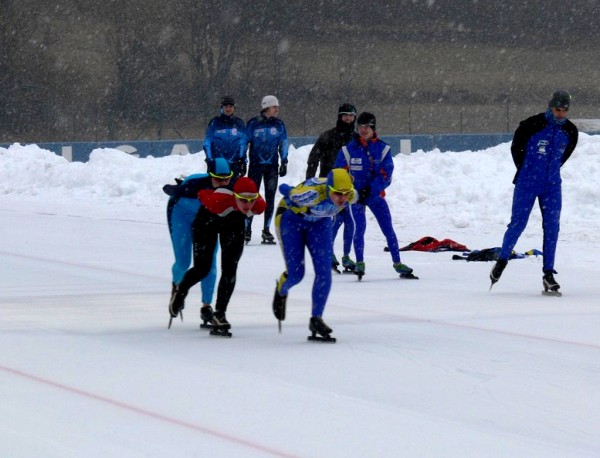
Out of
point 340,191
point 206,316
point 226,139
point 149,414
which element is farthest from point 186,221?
point 226,139

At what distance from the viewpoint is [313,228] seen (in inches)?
290

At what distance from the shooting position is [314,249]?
7328 millimetres

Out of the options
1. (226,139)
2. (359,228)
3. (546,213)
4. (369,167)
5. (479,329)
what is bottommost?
(479,329)

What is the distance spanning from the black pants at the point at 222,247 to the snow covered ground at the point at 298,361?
0.34 meters

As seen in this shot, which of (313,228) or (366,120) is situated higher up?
(366,120)

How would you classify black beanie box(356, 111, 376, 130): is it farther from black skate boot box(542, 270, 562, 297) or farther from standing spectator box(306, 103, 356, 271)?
black skate boot box(542, 270, 562, 297)

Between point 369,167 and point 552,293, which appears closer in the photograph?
point 552,293

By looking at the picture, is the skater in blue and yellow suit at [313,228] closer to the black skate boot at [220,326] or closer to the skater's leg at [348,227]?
the black skate boot at [220,326]

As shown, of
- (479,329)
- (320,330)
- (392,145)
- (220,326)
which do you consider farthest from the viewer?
(392,145)

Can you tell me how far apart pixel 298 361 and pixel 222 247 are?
1.18 metres

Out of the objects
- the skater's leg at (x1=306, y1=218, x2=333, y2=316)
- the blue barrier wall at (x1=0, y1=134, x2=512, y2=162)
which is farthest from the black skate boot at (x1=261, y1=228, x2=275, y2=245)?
the blue barrier wall at (x1=0, y1=134, x2=512, y2=162)

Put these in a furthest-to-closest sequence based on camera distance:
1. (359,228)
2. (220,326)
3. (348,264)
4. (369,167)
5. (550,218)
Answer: (348,264) < (359,228) < (369,167) < (550,218) < (220,326)

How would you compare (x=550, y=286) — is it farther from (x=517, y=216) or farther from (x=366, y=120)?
(x=366, y=120)

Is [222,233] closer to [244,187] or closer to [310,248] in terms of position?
[244,187]
